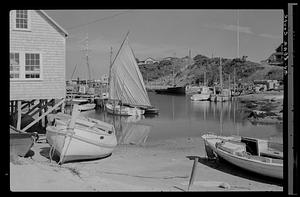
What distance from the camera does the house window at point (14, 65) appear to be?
41.8ft

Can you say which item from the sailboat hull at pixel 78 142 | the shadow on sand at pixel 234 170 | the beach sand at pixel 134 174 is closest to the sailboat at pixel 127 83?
the beach sand at pixel 134 174

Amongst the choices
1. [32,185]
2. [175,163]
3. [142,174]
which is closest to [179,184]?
[142,174]

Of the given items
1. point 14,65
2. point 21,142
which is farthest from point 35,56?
point 21,142

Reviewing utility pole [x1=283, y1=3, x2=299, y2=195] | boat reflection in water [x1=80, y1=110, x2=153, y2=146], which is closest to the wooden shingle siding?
boat reflection in water [x1=80, y1=110, x2=153, y2=146]

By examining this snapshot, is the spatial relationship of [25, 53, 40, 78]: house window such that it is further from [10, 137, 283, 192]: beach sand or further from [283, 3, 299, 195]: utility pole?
[283, 3, 299, 195]: utility pole

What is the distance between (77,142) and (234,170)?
5412 mm

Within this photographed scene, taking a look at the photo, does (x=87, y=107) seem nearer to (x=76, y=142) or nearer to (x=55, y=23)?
(x=55, y=23)

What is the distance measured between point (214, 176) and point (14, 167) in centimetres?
601

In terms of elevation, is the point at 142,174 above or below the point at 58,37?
below

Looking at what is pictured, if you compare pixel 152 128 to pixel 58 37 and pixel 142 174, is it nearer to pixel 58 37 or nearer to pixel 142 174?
pixel 58 37

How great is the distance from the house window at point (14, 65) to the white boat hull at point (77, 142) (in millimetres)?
2986

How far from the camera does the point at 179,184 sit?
9.07 meters

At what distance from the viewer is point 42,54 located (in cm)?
1353

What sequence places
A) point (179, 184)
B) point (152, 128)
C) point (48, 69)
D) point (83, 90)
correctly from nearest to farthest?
point (179, 184)
point (48, 69)
point (152, 128)
point (83, 90)
